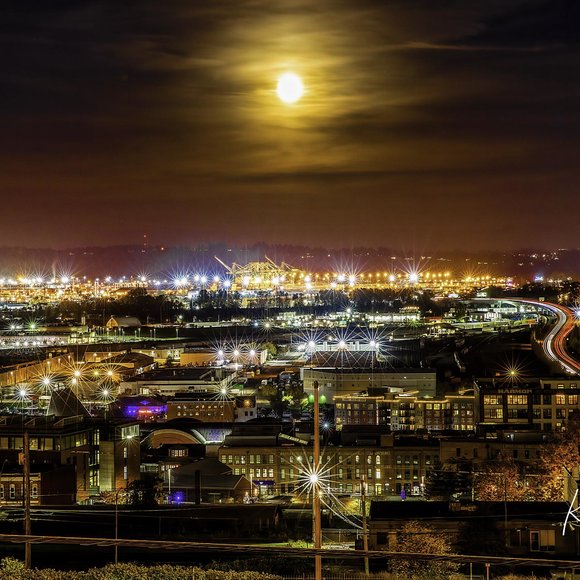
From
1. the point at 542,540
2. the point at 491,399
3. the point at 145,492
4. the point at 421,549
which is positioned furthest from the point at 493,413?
the point at 421,549

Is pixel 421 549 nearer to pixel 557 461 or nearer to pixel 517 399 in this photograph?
pixel 557 461

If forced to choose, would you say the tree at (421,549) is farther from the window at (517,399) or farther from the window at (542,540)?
the window at (517,399)

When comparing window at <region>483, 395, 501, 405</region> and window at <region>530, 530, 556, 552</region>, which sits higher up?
window at <region>483, 395, 501, 405</region>

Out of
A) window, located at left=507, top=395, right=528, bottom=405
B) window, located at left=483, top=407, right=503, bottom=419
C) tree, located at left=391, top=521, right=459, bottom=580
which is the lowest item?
tree, located at left=391, top=521, right=459, bottom=580

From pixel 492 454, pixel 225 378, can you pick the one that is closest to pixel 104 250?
pixel 225 378

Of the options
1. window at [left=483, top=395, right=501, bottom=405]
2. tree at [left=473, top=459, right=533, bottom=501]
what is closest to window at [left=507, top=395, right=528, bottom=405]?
window at [left=483, top=395, right=501, bottom=405]

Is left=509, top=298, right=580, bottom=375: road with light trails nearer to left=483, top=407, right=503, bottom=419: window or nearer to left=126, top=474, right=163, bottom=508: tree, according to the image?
left=483, top=407, right=503, bottom=419: window
